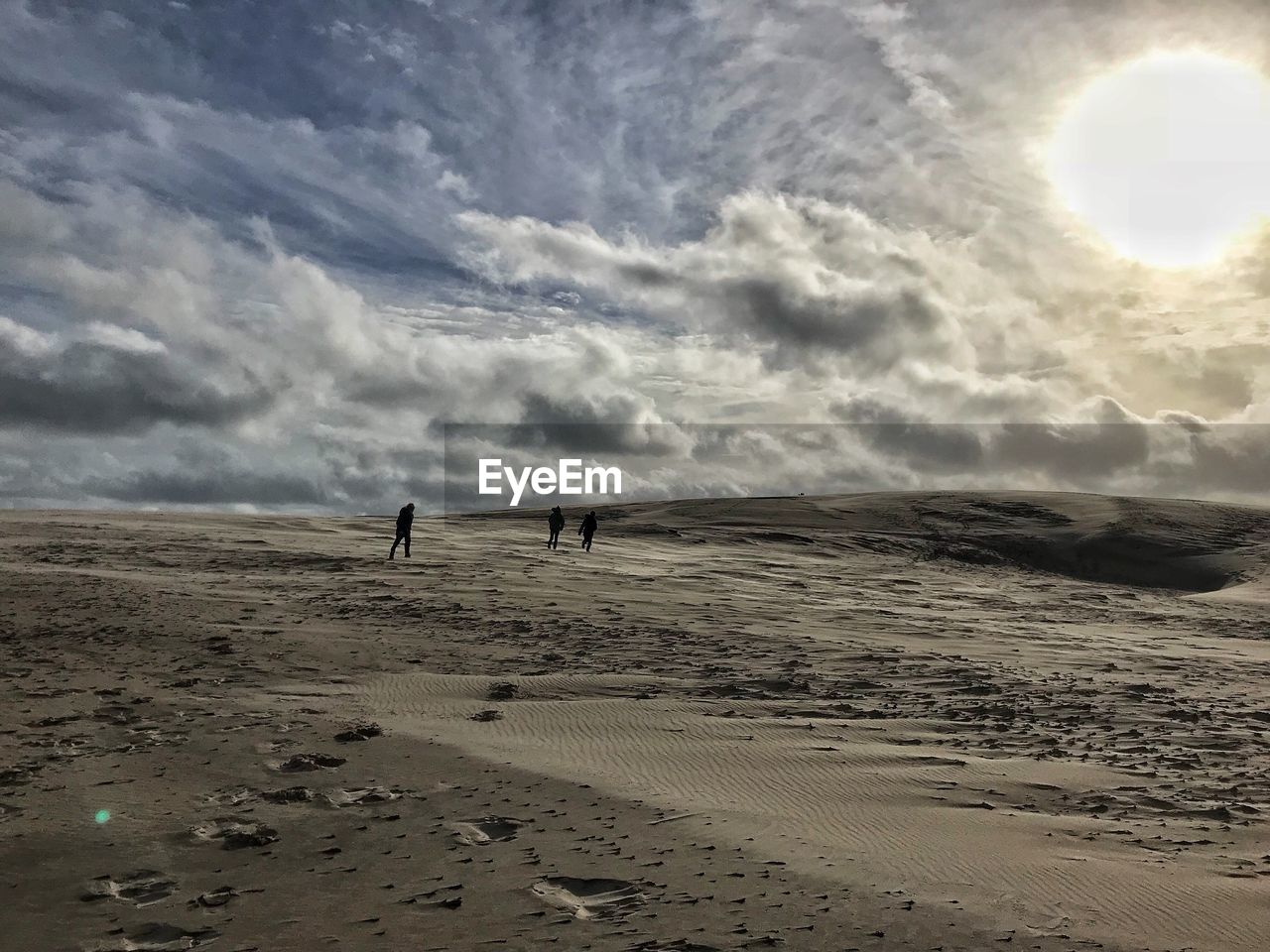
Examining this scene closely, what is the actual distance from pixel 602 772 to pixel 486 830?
1.55 m

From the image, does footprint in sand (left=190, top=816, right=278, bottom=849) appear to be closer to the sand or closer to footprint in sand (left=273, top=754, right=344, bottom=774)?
the sand

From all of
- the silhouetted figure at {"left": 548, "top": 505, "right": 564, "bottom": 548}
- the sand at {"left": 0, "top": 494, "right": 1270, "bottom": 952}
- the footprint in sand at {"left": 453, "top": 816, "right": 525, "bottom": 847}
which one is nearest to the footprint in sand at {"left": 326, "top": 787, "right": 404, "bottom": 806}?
the sand at {"left": 0, "top": 494, "right": 1270, "bottom": 952}

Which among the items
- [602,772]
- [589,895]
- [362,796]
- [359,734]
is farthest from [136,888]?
[602,772]

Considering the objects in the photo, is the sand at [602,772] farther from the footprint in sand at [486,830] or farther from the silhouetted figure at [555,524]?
the silhouetted figure at [555,524]

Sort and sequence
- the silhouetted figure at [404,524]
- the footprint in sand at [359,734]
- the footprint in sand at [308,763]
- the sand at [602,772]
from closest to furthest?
the sand at [602,772] → the footprint in sand at [308,763] → the footprint in sand at [359,734] → the silhouetted figure at [404,524]

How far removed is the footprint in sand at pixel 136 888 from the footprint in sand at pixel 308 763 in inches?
73.7

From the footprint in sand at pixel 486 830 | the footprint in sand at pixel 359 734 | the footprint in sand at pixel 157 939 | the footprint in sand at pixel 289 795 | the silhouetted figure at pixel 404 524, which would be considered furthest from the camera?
the silhouetted figure at pixel 404 524

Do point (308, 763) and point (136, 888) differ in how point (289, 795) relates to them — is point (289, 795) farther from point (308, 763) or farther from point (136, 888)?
point (136, 888)

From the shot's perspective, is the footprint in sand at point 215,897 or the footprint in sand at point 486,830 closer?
the footprint in sand at point 215,897

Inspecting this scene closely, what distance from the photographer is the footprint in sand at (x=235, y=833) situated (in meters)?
5.47

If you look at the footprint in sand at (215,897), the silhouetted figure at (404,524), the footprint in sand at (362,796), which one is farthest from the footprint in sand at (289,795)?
the silhouetted figure at (404,524)

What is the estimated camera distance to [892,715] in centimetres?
927

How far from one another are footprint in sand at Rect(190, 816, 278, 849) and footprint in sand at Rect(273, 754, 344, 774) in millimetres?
1010

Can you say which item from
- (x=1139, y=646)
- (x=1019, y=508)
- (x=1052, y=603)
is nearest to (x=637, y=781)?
(x=1139, y=646)
